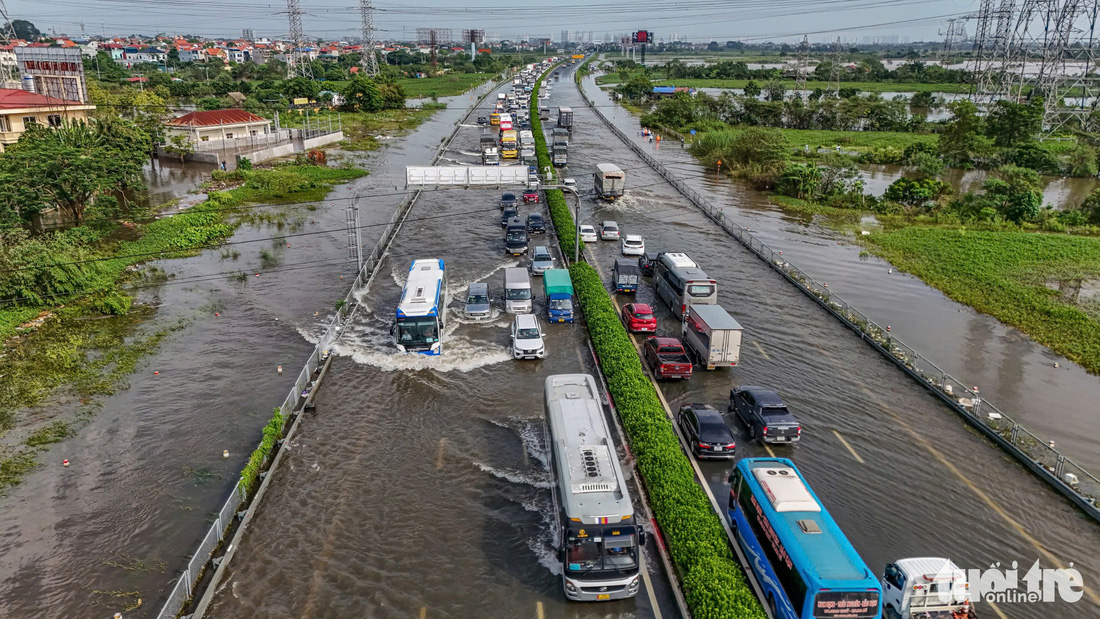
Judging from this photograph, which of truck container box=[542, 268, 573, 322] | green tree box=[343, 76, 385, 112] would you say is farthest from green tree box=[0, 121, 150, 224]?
green tree box=[343, 76, 385, 112]

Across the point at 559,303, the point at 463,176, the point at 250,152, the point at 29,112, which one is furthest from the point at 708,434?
the point at 250,152

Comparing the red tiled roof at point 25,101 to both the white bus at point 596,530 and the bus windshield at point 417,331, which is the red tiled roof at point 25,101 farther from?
the white bus at point 596,530

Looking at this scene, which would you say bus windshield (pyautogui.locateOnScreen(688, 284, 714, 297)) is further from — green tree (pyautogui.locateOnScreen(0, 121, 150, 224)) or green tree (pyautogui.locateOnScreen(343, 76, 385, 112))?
green tree (pyautogui.locateOnScreen(343, 76, 385, 112))

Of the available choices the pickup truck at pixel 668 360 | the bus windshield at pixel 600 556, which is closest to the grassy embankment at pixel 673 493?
the pickup truck at pixel 668 360

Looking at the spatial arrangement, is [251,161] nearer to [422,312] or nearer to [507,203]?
[507,203]

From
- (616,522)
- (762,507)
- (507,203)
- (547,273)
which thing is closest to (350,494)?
(616,522)
